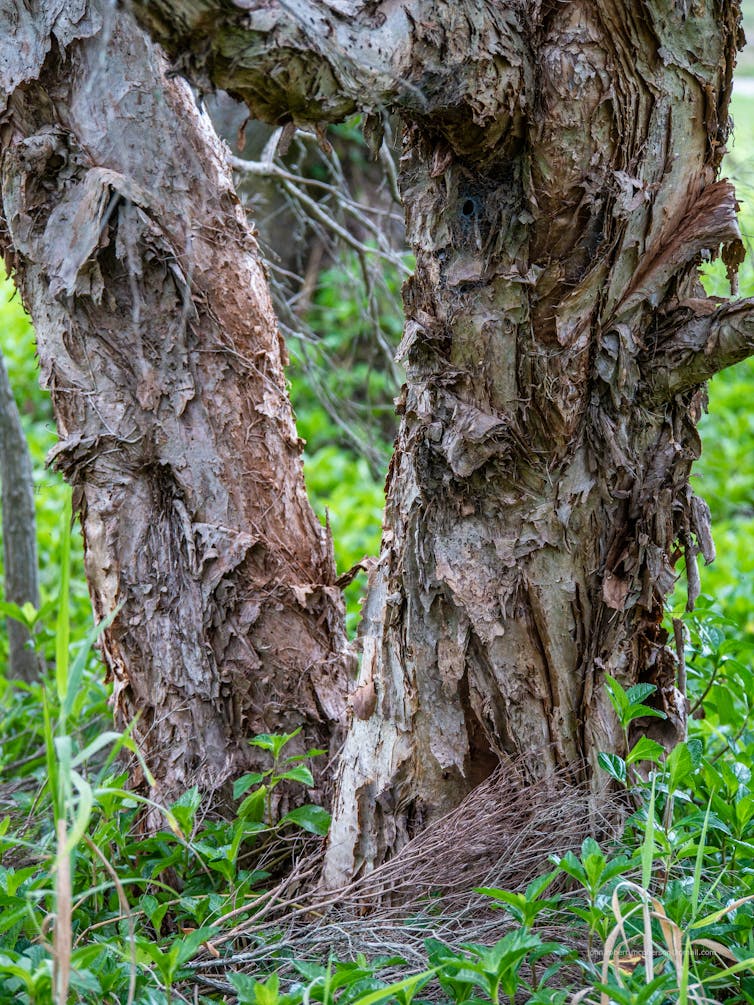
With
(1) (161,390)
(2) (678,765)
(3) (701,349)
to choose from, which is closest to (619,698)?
(2) (678,765)

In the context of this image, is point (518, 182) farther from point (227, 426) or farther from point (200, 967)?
point (200, 967)

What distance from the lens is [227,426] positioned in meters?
2.18

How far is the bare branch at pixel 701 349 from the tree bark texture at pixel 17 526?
2173 mm

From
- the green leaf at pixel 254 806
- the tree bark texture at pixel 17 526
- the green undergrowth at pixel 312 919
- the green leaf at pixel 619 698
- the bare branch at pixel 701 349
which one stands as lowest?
→ the green undergrowth at pixel 312 919

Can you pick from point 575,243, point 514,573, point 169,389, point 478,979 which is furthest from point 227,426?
point 478,979

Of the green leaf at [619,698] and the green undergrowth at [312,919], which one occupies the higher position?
the green leaf at [619,698]

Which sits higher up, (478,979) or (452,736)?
(452,736)

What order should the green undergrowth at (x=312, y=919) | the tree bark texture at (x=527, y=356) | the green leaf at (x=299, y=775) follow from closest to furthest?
the green undergrowth at (x=312, y=919), the tree bark texture at (x=527, y=356), the green leaf at (x=299, y=775)

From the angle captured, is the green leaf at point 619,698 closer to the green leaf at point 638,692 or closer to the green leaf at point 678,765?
the green leaf at point 638,692

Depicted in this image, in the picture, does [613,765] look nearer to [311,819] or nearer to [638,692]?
[638,692]

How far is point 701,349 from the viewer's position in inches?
66.4

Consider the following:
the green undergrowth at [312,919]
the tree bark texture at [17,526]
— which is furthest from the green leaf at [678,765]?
the tree bark texture at [17,526]

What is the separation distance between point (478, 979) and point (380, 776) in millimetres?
624

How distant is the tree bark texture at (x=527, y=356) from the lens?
5.00ft
